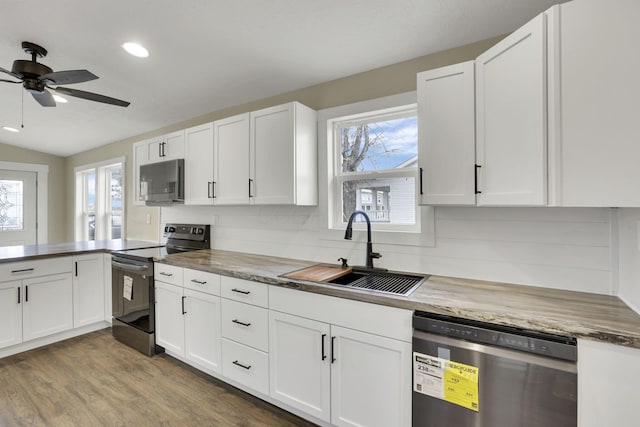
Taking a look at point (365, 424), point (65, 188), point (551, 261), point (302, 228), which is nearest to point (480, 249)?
point (551, 261)

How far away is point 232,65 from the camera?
2.35 metres

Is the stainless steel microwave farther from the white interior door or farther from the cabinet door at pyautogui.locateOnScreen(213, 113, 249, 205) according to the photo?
the white interior door

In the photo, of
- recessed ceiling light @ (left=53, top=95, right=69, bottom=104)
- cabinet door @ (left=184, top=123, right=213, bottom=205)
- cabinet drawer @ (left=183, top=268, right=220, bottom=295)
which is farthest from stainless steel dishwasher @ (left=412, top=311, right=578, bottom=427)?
recessed ceiling light @ (left=53, top=95, right=69, bottom=104)

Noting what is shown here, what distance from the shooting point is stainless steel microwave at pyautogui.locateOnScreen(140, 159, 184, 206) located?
2.98 m

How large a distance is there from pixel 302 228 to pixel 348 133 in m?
0.87

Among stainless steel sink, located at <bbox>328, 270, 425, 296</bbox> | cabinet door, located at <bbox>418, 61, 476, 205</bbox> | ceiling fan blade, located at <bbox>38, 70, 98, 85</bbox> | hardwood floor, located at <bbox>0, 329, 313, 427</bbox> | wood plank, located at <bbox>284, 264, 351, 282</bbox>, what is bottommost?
hardwood floor, located at <bbox>0, 329, 313, 427</bbox>

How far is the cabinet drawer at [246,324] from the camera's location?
1963mm

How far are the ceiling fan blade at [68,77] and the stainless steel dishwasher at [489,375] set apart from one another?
2493 mm

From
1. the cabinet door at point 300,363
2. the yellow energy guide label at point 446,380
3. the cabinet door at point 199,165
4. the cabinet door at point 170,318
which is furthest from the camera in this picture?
the cabinet door at point 199,165

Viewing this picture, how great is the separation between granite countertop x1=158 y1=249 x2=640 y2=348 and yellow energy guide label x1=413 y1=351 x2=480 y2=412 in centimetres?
21

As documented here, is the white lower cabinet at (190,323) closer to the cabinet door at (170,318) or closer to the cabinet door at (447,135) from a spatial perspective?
the cabinet door at (170,318)

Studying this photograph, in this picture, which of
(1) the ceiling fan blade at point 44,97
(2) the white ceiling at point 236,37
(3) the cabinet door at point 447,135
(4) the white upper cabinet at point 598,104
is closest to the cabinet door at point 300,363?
(3) the cabinet door at point 447,135

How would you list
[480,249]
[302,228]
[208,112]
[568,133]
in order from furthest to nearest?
1. [208,112]
2. [302,228]
3. [480,249]
4. [568,133]

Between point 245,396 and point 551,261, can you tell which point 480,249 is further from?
point 245,396
